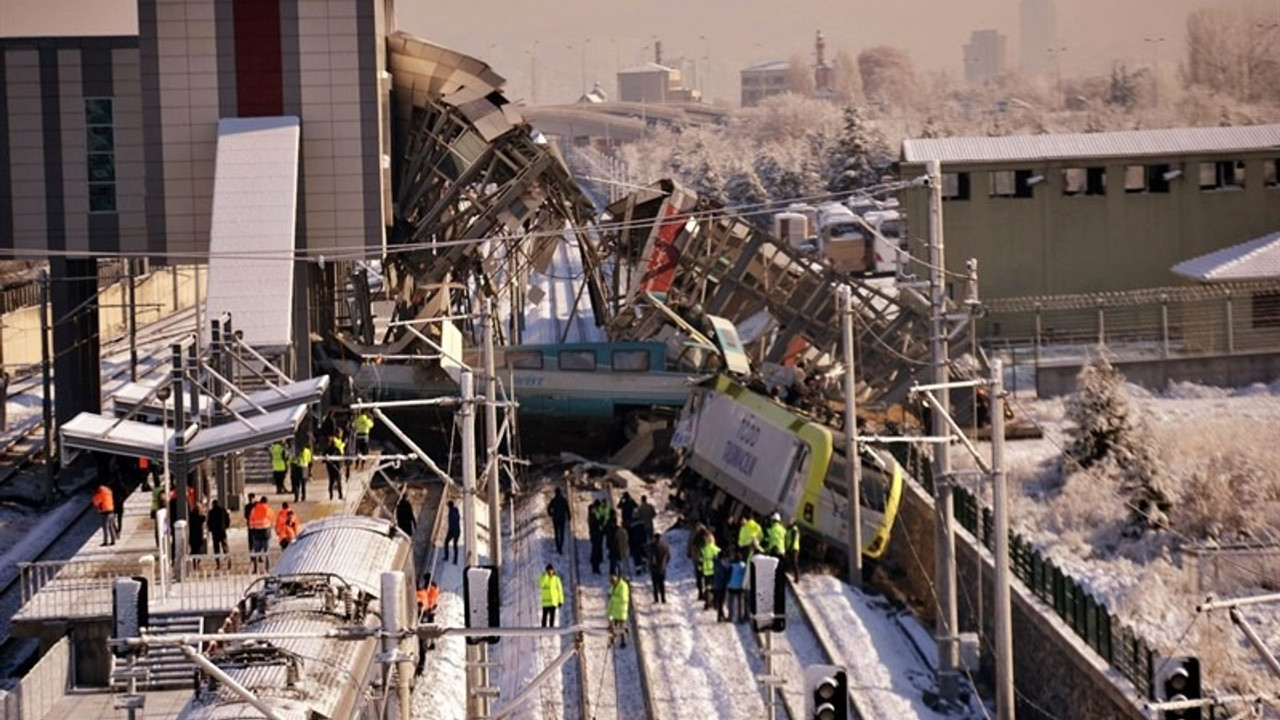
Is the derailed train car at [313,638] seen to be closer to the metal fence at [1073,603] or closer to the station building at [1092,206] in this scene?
the metal fence at [1073,603]

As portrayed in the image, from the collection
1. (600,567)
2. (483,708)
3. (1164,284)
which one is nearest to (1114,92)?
(1164,284)

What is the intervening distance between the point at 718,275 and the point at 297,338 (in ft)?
31.7

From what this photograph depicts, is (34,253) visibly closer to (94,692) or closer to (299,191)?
(299,191)

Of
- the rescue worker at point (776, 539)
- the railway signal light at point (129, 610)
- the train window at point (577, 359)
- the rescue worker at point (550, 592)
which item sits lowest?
the rescue worker at point (550, 592)

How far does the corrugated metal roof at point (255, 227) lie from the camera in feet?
149

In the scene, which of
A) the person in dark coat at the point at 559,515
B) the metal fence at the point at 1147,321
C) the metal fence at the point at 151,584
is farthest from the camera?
the metal fence at the point at 1147,321

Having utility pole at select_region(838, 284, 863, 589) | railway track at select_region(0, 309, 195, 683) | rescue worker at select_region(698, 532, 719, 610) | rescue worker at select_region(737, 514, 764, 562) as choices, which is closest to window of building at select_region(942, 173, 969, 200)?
railway track at select_region(0, 309, 195, 683)

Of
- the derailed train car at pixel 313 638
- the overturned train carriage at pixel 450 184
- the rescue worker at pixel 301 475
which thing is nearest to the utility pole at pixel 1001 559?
the derailed train car at pixel 313 638

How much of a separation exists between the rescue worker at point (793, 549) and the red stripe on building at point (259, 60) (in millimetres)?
17760

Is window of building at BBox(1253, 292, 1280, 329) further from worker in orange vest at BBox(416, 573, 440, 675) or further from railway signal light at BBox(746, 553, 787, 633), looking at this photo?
railway signal light at BBox(746, 553, 787, 633)

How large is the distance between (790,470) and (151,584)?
1131cm

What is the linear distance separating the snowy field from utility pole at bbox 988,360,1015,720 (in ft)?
6.64

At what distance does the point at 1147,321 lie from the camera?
59406 mm

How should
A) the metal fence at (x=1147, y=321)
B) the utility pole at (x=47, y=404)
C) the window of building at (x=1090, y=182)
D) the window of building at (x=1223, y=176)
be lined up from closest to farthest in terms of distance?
the utility pole at (x=47, y=404), the metal fence at (x=1147, y=321), the window of building at (x=1090, y=182), the window of building at (x=1223, y=176)
